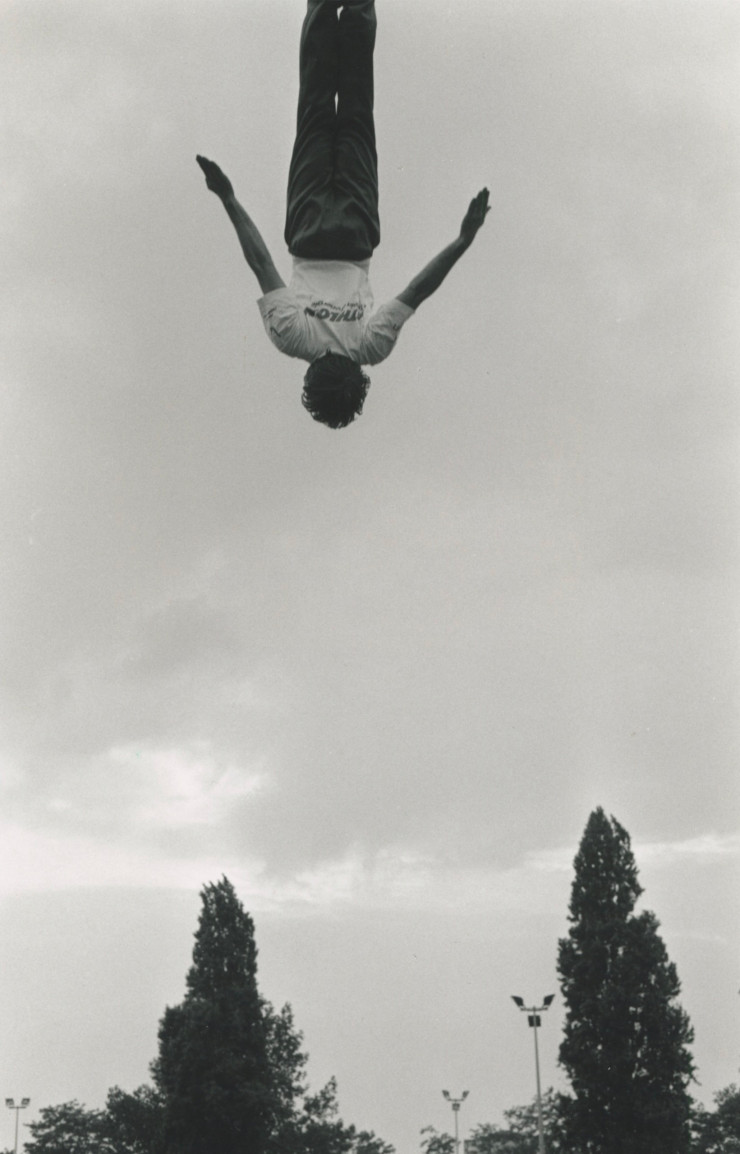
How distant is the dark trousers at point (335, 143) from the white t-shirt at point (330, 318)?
18 cm

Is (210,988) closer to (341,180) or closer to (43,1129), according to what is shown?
(43,1129)

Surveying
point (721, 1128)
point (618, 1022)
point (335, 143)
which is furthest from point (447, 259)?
point (721, 1128)

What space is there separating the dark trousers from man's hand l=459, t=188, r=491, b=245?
1.84 ft

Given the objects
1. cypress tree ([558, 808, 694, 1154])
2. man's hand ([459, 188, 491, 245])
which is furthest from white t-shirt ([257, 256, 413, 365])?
cypress tree ([558, 808, 694, 1154])

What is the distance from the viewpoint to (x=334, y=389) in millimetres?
6125

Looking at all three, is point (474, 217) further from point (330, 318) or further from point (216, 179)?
point (216, 179)

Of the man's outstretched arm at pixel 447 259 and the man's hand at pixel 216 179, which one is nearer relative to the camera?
the man's hand at pixel 216 179

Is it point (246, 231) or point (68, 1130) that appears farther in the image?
point (68, 1130)

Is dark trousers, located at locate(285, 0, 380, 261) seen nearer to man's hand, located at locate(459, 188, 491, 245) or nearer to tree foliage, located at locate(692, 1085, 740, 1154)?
man's hand, located at locate(459, 188, 491, 245)

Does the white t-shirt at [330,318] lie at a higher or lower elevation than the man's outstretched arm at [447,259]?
lower

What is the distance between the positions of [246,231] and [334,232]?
1.63ft

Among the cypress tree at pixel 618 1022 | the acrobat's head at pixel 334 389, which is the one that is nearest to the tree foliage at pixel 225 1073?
the cypress tree at pixel 618 1022

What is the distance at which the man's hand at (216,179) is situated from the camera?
624cm

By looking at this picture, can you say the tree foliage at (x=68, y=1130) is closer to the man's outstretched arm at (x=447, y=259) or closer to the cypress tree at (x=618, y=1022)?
the cypress tree at (x=618, y=1022)
